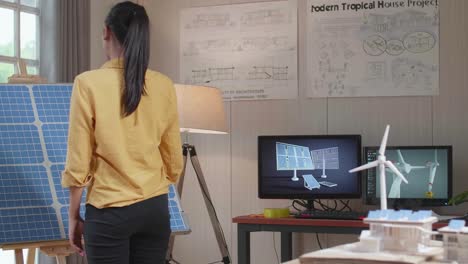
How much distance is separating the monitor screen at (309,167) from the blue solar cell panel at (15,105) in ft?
5.32

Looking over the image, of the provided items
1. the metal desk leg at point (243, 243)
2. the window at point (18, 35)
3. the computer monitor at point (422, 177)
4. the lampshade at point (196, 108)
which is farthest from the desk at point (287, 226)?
the window at point (18, 35)

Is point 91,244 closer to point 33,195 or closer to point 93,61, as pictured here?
point 33,195

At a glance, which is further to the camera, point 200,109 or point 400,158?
point 200,109

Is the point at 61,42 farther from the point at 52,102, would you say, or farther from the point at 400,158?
the point at 400,158

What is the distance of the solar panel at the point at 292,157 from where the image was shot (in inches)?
168

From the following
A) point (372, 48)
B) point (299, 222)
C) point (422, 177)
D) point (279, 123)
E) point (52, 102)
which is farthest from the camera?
point (279, 123)

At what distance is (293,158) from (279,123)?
46 cm

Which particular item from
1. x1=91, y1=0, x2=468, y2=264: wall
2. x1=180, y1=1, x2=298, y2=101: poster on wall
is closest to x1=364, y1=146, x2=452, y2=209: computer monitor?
x1=91, y1=0, x2=468, y2=264: wall

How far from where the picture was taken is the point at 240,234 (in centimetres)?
408

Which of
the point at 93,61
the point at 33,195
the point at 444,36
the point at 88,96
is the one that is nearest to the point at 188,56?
the point at 93,61

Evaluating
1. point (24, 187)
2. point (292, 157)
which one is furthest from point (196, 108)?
point (24, 187)

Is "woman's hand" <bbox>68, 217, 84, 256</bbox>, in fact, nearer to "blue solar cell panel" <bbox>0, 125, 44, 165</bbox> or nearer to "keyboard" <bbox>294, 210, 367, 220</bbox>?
"blue solar cell panel" <bbox>0, 125, 44, 165</bbox>

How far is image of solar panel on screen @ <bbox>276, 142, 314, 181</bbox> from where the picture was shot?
4270 mm

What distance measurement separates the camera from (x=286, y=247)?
4512 mm
